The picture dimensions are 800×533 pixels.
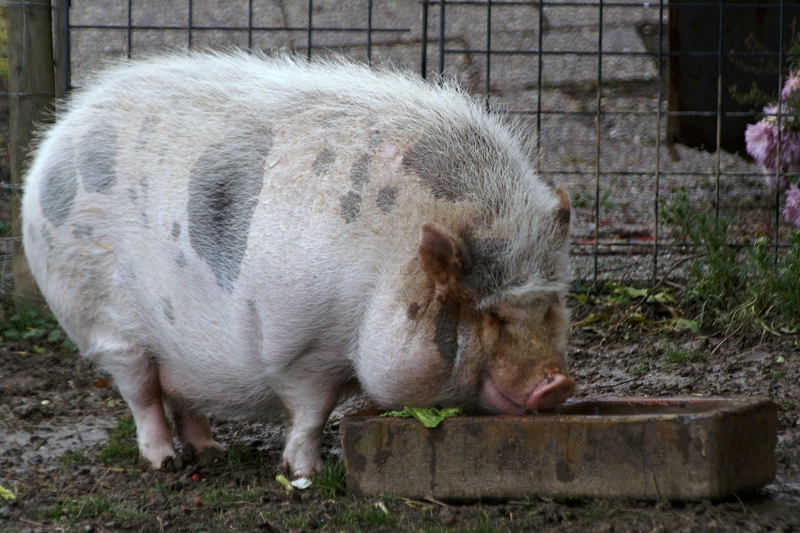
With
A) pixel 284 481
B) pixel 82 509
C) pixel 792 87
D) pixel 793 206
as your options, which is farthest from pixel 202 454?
pixel 792 87

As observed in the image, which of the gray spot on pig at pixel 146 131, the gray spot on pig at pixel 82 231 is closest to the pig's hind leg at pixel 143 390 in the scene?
the gray spot on pig at pixel 82 231

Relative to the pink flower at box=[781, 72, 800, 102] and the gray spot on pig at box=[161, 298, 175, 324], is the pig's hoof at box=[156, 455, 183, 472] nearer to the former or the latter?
the gray spot on pig at box=[161, 298, 175, 324]

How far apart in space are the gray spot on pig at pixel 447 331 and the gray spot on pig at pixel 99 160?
1289 millimetres

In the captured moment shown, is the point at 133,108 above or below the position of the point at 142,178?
above

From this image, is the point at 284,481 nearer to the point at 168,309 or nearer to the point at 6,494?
the point at 168,309

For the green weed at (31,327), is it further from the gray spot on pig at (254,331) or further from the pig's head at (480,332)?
the pig's head at (480,332)

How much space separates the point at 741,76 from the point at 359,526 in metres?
5.05

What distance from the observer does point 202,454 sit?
3.57m

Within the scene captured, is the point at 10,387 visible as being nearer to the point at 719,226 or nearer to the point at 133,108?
the point at 133,108

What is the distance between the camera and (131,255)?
11.1ft

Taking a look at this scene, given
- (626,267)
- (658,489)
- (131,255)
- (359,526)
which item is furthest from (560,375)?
(626,267)

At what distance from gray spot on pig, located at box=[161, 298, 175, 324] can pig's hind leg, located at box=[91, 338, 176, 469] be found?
0.86 feet

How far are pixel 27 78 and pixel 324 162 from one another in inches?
120

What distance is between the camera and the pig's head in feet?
9.29
